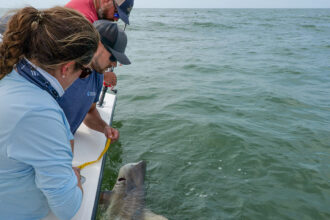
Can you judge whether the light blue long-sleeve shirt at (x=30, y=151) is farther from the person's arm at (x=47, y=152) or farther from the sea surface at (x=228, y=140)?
the sea surface at (x=228, y=140)

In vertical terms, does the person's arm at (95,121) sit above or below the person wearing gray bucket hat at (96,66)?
below

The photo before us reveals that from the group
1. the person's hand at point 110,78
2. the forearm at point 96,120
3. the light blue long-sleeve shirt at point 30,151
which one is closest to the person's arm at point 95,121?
the forearm at point 96,120

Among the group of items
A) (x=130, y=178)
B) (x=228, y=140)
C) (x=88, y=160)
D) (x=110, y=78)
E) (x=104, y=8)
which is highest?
(x=104, y=8)

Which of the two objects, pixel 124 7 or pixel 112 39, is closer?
pixel 112 39

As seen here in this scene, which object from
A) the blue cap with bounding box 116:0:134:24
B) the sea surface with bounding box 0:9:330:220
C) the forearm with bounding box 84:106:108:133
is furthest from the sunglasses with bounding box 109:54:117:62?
the sea surface with bounding box 0:9:330:220

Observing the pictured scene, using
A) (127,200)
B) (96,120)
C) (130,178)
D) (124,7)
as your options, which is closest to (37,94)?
(96,120)

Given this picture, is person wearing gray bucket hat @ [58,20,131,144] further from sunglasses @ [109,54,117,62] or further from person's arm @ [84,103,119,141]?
person's arm @ [84,103,119,141]

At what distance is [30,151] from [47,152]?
85 mm

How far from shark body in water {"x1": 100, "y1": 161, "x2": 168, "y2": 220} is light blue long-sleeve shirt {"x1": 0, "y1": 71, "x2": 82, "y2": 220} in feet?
5.65

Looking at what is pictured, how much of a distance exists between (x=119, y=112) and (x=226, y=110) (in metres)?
2.78

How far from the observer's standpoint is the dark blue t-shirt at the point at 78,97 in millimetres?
2588

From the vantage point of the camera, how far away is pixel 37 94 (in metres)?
Result: 1.40

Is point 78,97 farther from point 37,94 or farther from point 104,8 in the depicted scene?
point 104,8

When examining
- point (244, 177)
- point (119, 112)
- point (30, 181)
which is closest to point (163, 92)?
point (119, 112)
